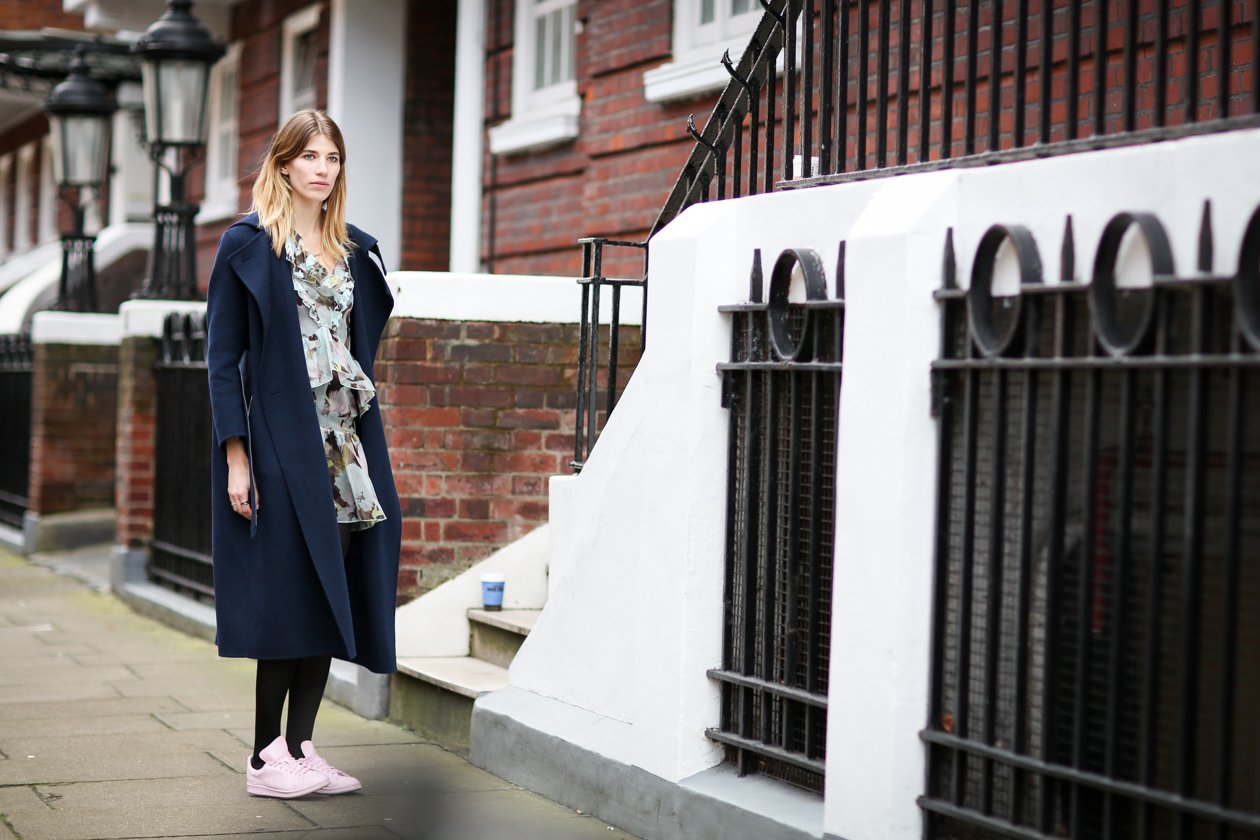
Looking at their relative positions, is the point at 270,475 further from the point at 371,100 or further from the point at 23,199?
the point at 23,199

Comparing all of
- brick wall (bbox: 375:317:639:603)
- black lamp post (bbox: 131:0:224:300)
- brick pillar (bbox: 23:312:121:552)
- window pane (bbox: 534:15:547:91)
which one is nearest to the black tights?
brick wall (bbox: 375:317:639:603)

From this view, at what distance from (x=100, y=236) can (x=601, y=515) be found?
1273cm

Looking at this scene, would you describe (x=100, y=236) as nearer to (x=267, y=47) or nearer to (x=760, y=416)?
(x=267, y=47)

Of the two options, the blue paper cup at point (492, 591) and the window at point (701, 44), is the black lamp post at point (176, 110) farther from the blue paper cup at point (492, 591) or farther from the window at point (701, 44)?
the blue paper cup at point (492, 591)

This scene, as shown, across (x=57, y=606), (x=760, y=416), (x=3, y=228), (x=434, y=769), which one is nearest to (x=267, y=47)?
(x=57, y=606)

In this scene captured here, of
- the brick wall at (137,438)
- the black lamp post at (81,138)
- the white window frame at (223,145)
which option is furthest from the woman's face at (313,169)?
the white window frame at (223,145)

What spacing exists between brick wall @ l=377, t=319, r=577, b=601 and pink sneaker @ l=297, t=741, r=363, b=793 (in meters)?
1.37

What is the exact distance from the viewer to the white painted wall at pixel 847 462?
3.21 metres

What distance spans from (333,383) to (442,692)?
1.42 meters

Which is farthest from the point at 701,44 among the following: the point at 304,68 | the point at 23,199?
the point at 23,199

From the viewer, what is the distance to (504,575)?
244 inches

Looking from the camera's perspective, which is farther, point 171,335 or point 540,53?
point 540,53

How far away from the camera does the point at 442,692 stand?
18.5ft

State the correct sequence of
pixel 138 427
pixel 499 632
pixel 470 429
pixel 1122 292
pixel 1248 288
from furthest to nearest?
pixel 138 427, pixel 470 429, pixel 499 632, pixel 1122 292, pixel 1248 288
